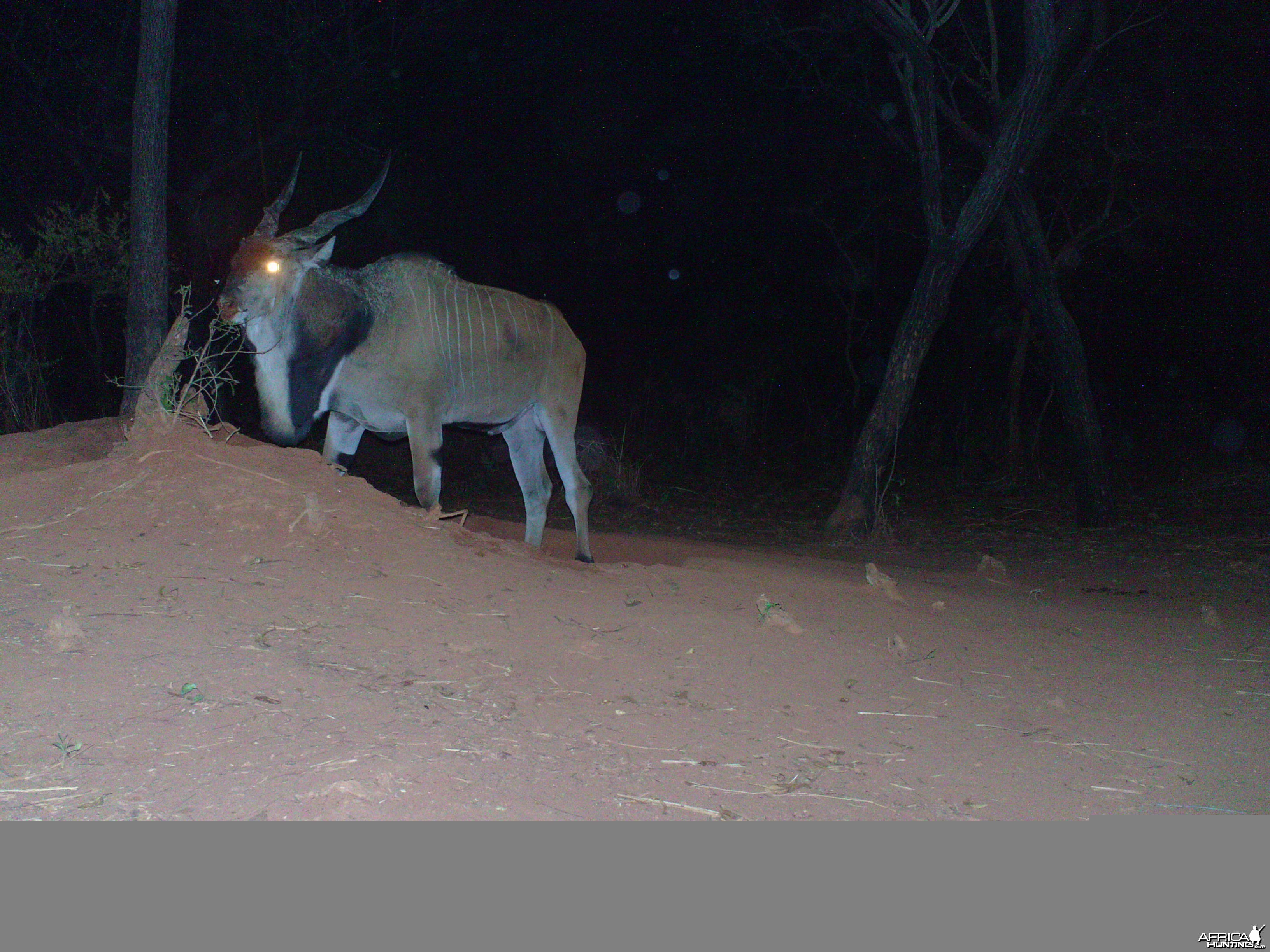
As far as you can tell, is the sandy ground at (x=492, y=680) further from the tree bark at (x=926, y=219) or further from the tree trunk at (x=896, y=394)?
the tree bark at (x=926, y=219)

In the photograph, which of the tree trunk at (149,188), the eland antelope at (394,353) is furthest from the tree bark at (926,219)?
the tree trunk at (149,188)

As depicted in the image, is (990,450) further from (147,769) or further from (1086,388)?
(147,769)

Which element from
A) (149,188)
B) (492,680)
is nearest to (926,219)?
(149,188)

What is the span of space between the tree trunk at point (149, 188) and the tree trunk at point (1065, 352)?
26.6 ft

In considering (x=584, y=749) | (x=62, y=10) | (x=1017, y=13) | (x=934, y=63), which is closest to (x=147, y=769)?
(x=584, y=749)

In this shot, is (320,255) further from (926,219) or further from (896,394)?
(926,219)

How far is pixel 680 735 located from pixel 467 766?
886mm

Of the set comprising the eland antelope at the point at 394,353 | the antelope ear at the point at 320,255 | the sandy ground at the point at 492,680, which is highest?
the antelope ear at the point at 320,255

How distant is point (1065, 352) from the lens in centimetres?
1156

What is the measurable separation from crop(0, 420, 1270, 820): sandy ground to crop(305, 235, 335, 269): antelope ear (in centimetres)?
124

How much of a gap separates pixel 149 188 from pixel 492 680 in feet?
18.5

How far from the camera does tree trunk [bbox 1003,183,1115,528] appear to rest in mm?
11461

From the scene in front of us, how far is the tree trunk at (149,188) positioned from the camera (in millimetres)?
7984

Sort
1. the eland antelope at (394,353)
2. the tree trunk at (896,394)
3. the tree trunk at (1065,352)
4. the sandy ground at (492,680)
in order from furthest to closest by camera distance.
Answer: the tree trunk at (1065,352) < the tree trunk at (896,394) < the eland antelope at (394,353) < the sandy ground at (492,680)
